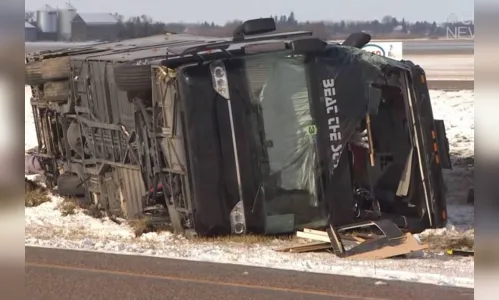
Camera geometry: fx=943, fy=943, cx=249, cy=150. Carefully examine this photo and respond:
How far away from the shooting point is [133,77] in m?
11.1

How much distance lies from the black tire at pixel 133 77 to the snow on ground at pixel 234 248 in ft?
5.80

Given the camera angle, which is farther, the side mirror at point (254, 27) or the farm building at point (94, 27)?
the farm building at point (94, 27)

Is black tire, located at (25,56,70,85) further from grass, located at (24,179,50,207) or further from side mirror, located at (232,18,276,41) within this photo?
side mirror, located at (232,18,276,41)

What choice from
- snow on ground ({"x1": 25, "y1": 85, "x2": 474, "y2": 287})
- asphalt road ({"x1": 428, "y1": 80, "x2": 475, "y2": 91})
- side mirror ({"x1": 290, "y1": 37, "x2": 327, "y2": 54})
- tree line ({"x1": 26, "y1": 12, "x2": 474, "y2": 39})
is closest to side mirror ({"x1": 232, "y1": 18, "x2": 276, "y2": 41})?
side mirror ({"x1": 290, "y1": 37, "x2": 327, "y2": 54})

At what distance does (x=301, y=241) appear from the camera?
10633 millimetres

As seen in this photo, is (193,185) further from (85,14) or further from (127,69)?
(85,14)

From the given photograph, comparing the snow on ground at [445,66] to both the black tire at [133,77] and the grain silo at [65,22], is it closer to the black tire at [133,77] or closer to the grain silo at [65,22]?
the grain silo at [65,22]

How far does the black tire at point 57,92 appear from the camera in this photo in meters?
13.4

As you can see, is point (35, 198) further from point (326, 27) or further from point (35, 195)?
point (326, 27)

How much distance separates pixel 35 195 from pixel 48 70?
1895 millimetres

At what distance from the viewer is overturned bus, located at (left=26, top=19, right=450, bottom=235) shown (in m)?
10.5

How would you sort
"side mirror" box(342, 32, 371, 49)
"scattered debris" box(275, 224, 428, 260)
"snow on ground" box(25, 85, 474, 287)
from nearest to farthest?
"snow on ground" box(25, 85, 474, 287)
"scattered debris" box(275, 224, 428, 260)
"side mirror" box(342, 32, 371, 49)

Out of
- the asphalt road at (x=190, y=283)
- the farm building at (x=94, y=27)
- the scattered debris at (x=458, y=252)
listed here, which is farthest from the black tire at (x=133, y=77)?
the farm building at (x=94, y=27)

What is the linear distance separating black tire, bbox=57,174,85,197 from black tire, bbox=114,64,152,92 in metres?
2.72
